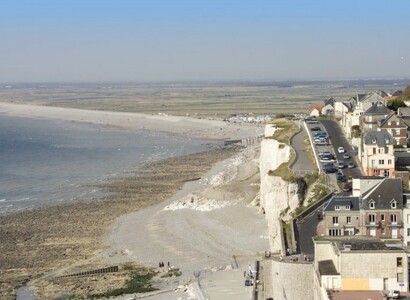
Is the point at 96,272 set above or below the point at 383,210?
below

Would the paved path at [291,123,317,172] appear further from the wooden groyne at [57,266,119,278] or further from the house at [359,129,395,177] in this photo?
the wooden groyne at [57,266,119,278]

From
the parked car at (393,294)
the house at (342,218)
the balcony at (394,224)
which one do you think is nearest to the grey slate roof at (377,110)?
the house at (342,218)

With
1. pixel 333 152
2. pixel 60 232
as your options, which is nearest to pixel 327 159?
pixel 333 152

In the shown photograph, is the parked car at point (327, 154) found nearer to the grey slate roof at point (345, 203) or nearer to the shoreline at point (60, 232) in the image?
the shoreline at point (60, 232)

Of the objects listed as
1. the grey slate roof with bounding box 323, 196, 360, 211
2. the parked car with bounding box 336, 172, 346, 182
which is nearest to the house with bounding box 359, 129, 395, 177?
the parked car with bounding box 336, 172, 346, 182

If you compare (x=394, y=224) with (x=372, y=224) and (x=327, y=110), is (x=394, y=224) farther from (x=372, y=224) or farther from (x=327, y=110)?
(x=327, y=110)

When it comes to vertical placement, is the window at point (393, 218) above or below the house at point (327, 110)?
below

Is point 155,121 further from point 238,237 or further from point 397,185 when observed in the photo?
point 397,185
